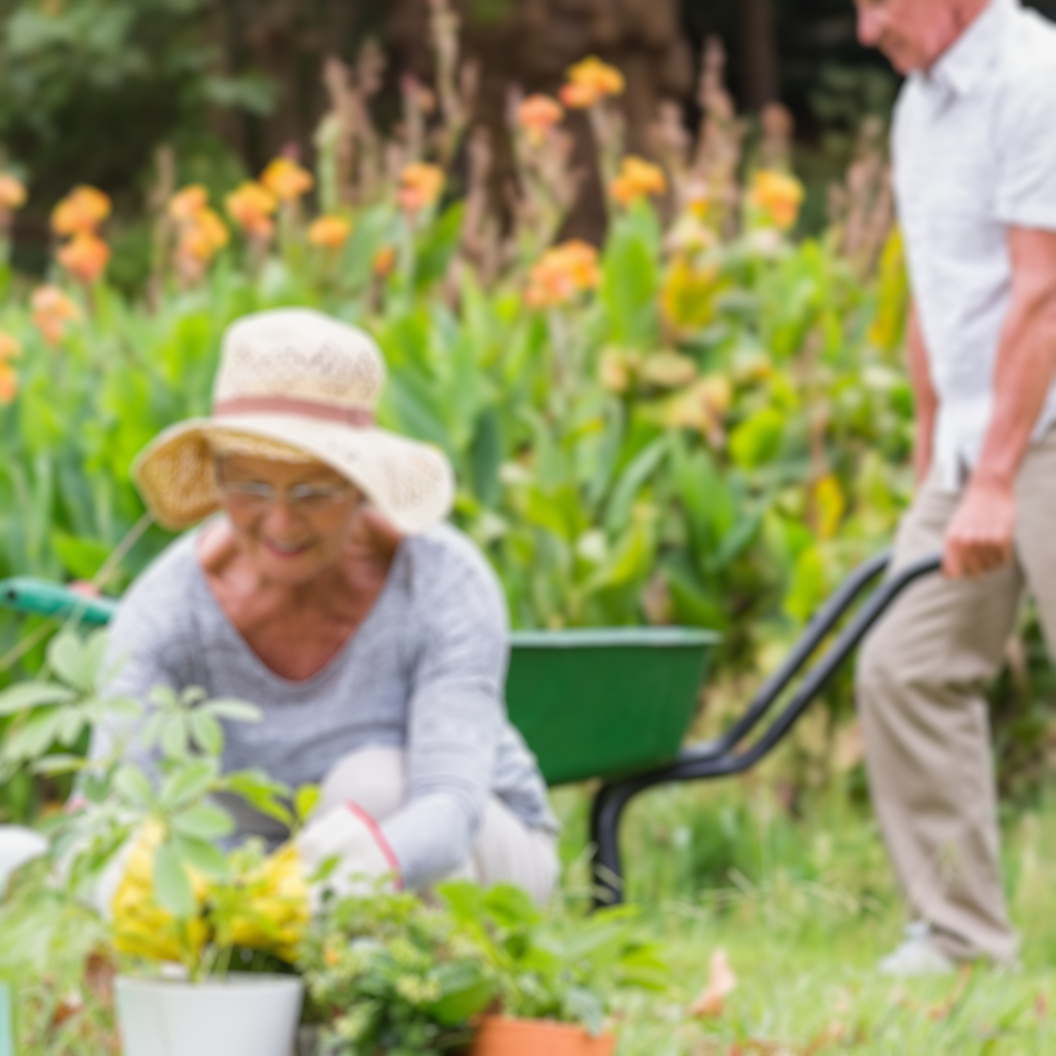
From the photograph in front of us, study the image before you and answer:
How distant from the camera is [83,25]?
7.96 m

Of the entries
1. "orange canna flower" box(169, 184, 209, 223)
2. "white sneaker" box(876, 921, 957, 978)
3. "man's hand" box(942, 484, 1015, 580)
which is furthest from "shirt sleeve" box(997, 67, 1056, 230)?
"orange canna flower" box(169, 184, 209, 223)

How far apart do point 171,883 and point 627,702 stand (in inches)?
52.8

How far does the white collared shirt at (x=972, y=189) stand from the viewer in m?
2.55

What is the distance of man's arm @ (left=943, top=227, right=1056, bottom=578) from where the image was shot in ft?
8.37

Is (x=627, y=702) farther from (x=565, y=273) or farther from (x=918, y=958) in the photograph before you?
(x=565, y=273)

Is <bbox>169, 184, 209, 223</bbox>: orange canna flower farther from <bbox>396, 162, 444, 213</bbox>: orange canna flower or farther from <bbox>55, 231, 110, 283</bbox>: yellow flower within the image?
<bbox>396, 162, 444, 213</bbox>: orange canna flower

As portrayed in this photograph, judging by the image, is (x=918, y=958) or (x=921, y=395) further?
(x=921, y=395)

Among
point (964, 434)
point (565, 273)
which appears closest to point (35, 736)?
point (964, 434)

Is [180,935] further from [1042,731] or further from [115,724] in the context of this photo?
[1042,731]

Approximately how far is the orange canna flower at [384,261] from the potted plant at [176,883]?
119 inches

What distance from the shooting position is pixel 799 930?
3.13m

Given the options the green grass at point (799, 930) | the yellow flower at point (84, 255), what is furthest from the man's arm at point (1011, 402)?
the yellow flower at point (84, 255)

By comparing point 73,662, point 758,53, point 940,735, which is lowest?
point 940,735

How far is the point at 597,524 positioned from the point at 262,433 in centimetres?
202
